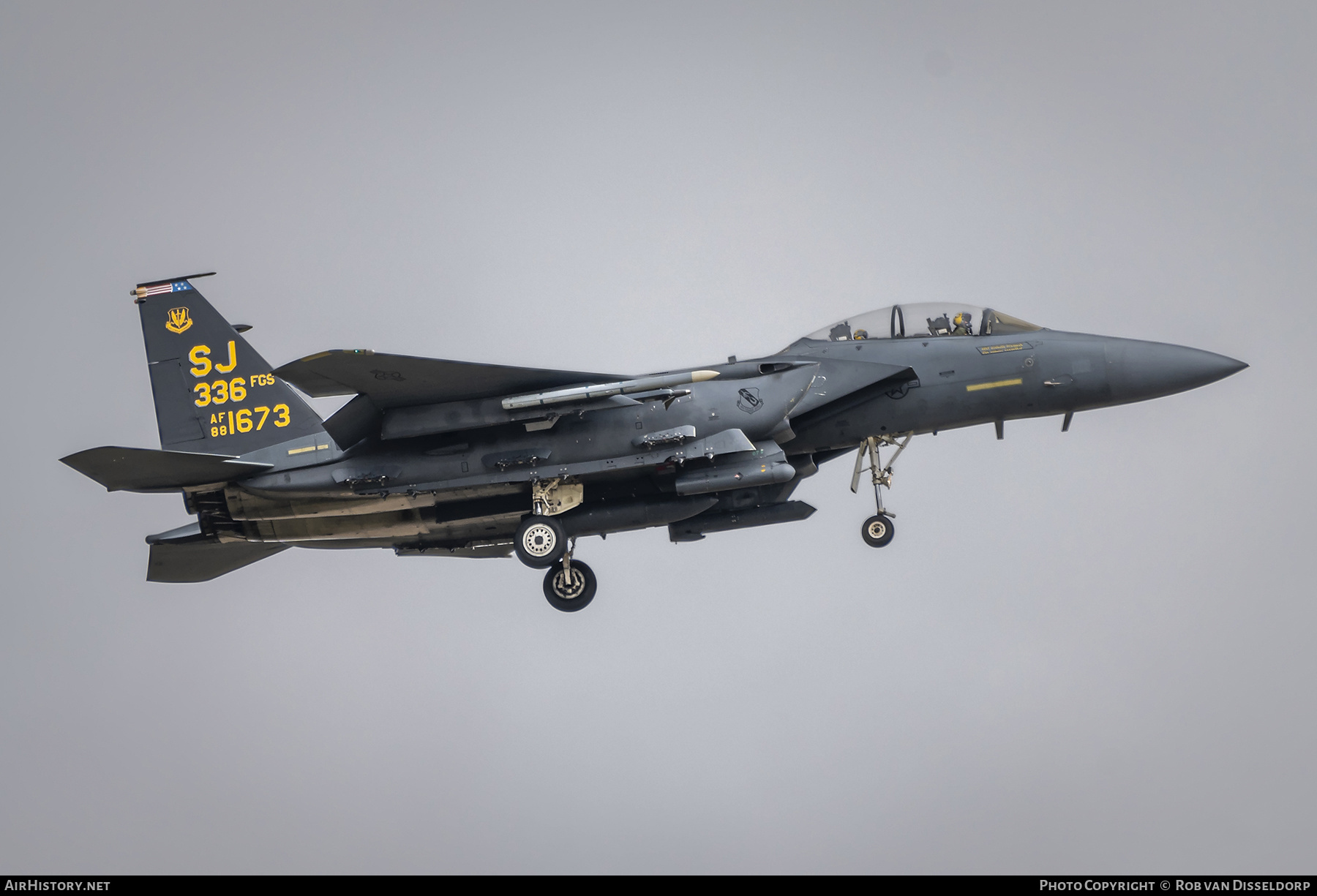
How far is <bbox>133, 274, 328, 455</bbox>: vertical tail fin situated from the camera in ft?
63.0

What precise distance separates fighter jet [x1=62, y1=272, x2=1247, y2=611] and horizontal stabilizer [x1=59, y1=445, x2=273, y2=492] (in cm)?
3

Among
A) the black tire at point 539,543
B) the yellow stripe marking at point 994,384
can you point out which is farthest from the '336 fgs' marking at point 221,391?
the yellow stripe marking at point 994,384

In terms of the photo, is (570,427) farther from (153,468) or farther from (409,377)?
(153,468)

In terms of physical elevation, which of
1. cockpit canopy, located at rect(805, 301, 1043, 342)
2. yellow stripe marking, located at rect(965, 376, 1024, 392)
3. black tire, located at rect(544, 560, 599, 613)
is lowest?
black tire, located at rect(544, 560, 599, 613)

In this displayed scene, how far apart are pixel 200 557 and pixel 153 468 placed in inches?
109

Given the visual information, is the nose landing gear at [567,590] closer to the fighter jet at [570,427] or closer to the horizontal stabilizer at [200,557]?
the fighter jet at [570,427]

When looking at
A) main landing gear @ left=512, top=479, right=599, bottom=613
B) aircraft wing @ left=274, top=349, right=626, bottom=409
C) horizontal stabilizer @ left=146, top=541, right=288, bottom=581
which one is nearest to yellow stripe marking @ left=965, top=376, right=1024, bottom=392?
aircraft wing @ left=274, top=349, right=626, bottom=409

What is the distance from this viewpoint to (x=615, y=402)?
17703 millimetres

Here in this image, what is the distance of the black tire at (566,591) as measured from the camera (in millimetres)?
19344

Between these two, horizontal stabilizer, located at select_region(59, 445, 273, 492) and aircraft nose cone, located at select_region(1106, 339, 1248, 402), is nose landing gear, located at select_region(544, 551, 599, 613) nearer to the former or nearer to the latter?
horizontal stabilizer, located at select_region(59, 445, 273, 492)

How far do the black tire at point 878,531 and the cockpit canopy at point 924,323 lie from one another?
2.53 meters

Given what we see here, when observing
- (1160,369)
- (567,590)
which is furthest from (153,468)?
(1160,369)

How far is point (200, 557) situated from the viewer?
19.9 metres

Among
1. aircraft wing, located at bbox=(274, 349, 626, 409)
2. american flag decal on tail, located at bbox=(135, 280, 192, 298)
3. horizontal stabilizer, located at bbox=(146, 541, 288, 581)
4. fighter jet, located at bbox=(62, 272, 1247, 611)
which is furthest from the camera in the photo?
american flag decal on tail, located at bbox=(135, 280, 192, 298)
